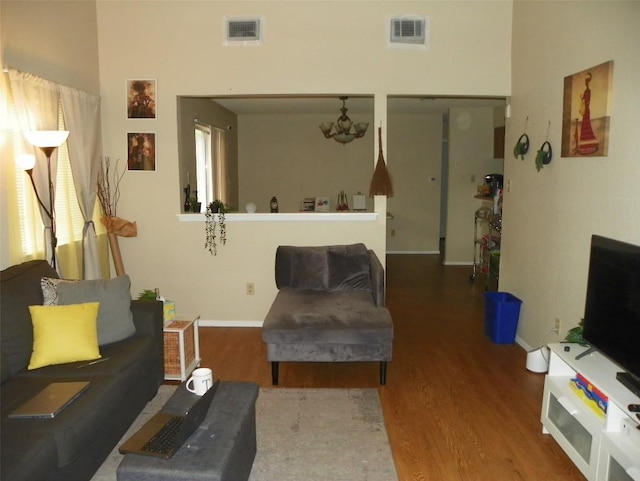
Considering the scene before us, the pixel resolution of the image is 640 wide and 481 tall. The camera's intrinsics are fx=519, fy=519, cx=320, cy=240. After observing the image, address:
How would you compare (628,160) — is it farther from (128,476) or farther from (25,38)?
(25,38)

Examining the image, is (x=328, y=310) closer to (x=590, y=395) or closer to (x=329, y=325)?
(x=329, y=325)

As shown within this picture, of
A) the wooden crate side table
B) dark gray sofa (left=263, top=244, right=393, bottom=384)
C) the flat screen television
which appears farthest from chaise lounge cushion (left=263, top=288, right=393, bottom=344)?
the flat screen television

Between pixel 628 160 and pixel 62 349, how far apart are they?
3.18 meters

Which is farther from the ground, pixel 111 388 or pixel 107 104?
pixel 107 104

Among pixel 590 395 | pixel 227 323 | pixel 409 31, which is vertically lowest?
pixel 227 323

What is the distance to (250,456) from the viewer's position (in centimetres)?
247

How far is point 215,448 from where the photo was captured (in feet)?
6.50

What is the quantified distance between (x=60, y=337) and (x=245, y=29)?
2.94 meters

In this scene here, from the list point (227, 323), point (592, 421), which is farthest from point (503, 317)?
point (227, 323)

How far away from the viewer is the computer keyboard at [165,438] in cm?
194

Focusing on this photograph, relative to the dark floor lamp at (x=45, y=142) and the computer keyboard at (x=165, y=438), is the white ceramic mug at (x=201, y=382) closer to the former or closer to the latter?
the computer keyboard at (x=165, y=438)

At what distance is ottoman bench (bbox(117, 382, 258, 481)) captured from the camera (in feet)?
6.05

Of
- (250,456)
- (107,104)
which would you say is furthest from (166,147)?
(250,456)

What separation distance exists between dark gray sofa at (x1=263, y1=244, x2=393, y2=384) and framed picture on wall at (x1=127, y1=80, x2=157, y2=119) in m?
1.67
